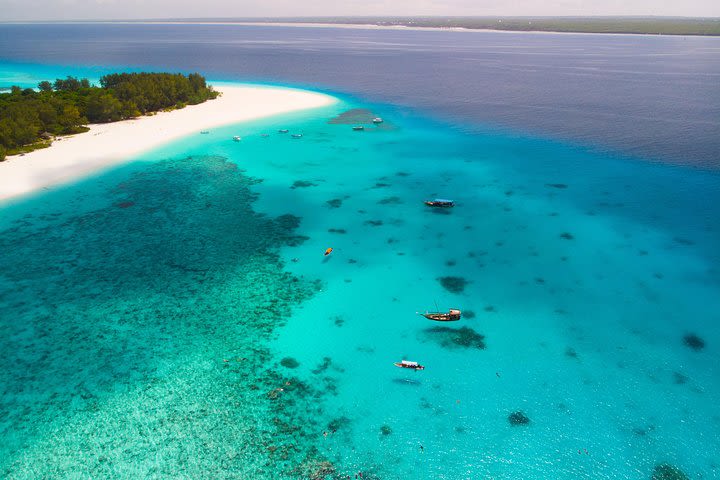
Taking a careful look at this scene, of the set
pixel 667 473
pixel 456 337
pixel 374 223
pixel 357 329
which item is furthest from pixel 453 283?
pixel 667 473

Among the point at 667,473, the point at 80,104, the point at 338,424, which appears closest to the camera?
the point at 667,473

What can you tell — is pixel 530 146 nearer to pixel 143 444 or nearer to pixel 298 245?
pixel 298 245

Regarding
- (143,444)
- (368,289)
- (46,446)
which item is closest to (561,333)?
(368,289)

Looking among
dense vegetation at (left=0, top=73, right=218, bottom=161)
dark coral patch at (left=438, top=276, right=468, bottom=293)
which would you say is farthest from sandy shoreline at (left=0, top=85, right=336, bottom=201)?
dark coral patch at (left=438, top=276, right=468, bottom=293)

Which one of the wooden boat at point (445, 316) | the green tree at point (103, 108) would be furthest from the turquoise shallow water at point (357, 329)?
the green tree at point (103, 108)

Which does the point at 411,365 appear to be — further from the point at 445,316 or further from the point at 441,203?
the point at 441,203
